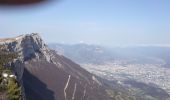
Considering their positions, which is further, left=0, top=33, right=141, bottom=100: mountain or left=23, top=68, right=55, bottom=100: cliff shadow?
left=0, top=33, right=141, bottom=100: mountain

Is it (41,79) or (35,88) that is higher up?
(41,79)

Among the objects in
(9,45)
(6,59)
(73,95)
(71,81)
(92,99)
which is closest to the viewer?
(6,59)

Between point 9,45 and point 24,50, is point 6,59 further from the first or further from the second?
point 24,50

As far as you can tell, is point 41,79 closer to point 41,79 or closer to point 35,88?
point 41,79

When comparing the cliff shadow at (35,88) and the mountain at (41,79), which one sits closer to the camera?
the cliff shadow at (35,88)

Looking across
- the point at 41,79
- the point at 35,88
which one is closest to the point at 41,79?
the point at 41,79

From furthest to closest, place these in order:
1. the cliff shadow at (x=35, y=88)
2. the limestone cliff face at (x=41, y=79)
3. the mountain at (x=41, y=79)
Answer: the limestone cliff face at (x=41, y=79), the mountain at (x=41, y=79), the cliff shadow at (x=35, y=88)

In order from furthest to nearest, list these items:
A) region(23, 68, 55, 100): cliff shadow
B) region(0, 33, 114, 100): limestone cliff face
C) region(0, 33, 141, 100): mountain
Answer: region(0, 33, 114, 100): limestone cliff face
region(0, 33, 141, 100): mountain
region(23, 68, 55, 100): cliff shadow

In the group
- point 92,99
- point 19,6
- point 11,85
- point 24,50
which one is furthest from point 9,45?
point 19,6
